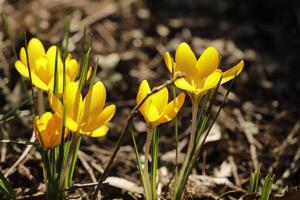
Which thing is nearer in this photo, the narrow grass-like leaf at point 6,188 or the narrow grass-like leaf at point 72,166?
the narrow grass-like leaf at point 6,188

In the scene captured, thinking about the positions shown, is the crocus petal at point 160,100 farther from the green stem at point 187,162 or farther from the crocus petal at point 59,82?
the crocus petal at point 59,82

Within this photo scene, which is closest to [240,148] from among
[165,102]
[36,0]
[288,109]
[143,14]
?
[288,109]

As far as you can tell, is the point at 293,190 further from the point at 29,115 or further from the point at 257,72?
the point at 257,72

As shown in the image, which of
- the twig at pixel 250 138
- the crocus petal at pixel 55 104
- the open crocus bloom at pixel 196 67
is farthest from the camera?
the twig at pixel 250 138

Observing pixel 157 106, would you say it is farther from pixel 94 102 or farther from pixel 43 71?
pixel 43 71

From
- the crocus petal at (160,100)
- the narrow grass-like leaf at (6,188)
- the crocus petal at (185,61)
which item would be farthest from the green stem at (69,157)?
the crocus petal at (185,61)

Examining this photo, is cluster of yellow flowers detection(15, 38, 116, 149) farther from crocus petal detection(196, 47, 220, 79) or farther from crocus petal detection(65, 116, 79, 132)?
crocus petal detection(196, 47, 220, 79)

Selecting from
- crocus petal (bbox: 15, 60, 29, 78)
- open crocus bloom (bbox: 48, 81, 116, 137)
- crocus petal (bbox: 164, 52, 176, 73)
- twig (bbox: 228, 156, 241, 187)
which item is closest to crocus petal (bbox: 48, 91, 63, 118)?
open crocus bloom (bbox: 48, 81, 116, 137)
